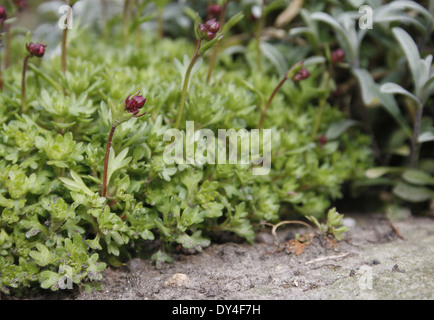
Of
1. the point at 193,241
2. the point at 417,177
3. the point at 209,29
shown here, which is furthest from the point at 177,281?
the point at 417,177

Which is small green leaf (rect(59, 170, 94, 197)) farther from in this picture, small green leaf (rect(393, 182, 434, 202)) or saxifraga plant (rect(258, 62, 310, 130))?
small green leaf (rect(393, 182, 434, 202))

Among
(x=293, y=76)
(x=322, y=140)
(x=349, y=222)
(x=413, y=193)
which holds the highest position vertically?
(x=293, y=76)

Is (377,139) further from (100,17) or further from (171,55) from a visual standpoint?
(100,17)

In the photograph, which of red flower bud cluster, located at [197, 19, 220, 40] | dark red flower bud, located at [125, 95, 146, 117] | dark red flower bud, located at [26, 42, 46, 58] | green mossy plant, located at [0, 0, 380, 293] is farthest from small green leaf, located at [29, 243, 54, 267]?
red flower bud cluster, located at [197, 19, 220, 40]

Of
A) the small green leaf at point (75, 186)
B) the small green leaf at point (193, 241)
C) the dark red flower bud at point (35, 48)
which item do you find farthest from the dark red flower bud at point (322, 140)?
the dark red flower bud at point (35, 48)

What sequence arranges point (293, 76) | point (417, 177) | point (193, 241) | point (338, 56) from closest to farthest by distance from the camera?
point (193, 241), point (293, 76), point (338, 56), point (417, 177)

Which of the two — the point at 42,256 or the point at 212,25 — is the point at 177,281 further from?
the point at 212,25

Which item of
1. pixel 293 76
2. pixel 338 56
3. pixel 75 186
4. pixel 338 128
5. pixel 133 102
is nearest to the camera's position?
pixel 133 102

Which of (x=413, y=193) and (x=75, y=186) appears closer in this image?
(x=75, y=186)
